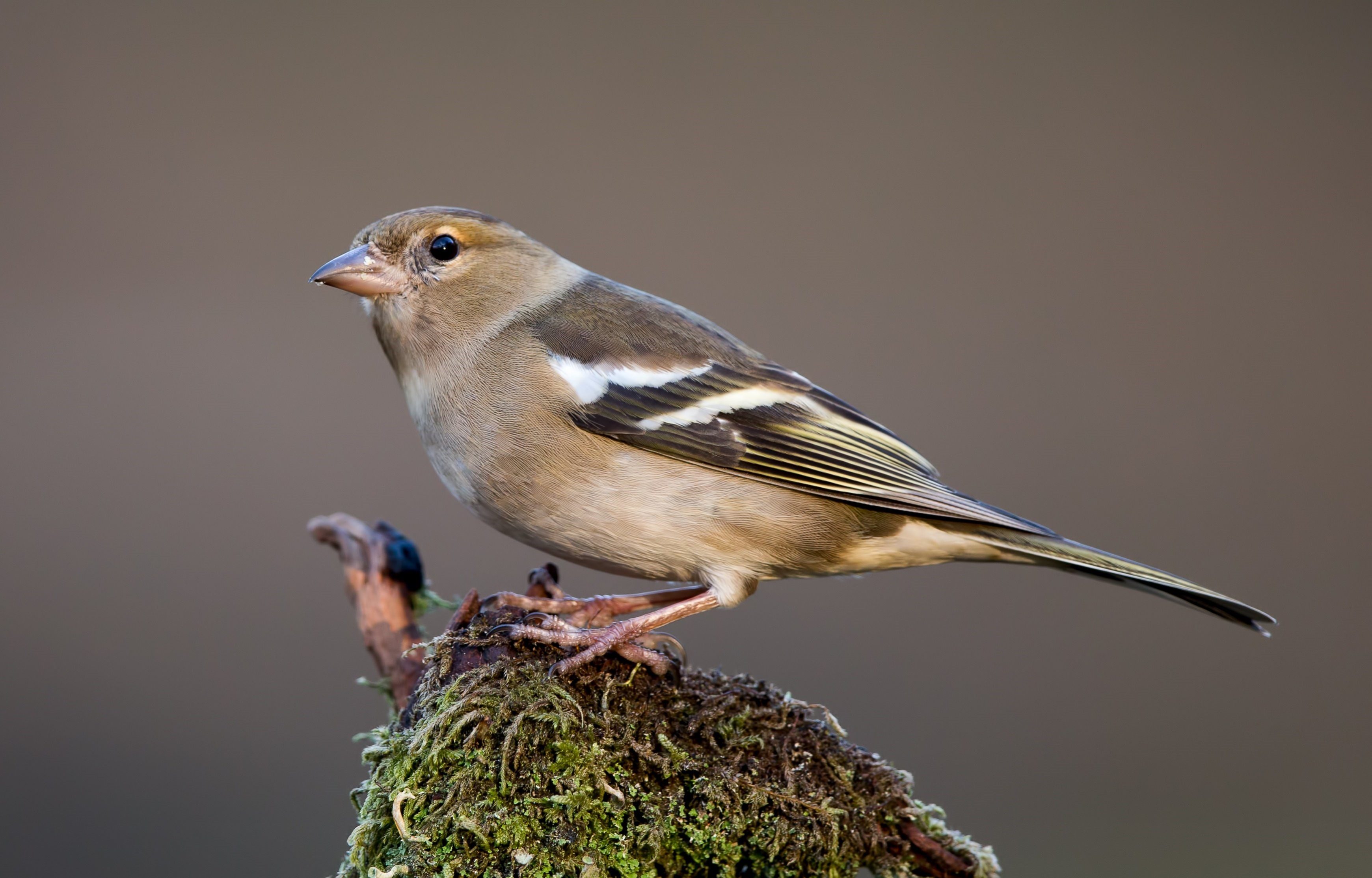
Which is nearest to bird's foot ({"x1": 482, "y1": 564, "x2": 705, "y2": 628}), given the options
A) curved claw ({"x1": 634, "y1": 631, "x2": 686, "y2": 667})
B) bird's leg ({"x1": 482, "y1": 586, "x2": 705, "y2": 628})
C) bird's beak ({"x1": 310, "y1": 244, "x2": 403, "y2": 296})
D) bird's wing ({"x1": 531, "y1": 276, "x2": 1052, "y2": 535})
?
bird's leg ({"x1": 482, "y1": 586, "x2": 705, "y2": 628})

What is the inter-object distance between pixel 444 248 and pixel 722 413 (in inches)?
39.4

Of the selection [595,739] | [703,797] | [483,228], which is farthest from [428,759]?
[483,228]

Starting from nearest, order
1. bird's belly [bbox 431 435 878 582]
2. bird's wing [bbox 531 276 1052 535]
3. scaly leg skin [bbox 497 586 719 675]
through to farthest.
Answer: scaly leg skin [bbox 497 586 719 675] → bird's belly [bbox 431 435 878 582] → bird's wing [bbox 531 276 1052 535]

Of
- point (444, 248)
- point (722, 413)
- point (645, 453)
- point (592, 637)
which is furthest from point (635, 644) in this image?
point (444, 248)

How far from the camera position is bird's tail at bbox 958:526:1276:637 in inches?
98.6

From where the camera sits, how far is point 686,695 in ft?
7.16

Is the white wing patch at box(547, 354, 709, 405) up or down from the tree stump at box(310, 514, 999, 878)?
up

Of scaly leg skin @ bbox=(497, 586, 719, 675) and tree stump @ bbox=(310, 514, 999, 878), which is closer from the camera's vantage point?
tree stump @ bbox=(310, 514, 999, 878)

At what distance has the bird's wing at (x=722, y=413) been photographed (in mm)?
2564

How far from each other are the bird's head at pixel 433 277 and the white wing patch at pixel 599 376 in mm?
313

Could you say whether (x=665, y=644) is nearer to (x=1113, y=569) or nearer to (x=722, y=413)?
(x=722, y=413)

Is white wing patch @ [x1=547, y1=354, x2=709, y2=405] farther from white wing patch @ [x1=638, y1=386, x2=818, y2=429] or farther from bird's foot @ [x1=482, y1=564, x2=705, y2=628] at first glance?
bird's foot @ [x1=482, y1=564, x2=705, y2=628]

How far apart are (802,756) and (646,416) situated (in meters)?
0.93

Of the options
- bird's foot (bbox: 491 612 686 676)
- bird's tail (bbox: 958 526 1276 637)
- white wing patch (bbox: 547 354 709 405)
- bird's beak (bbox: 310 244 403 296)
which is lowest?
bird's foot (bbox: 491 612 686 676)
